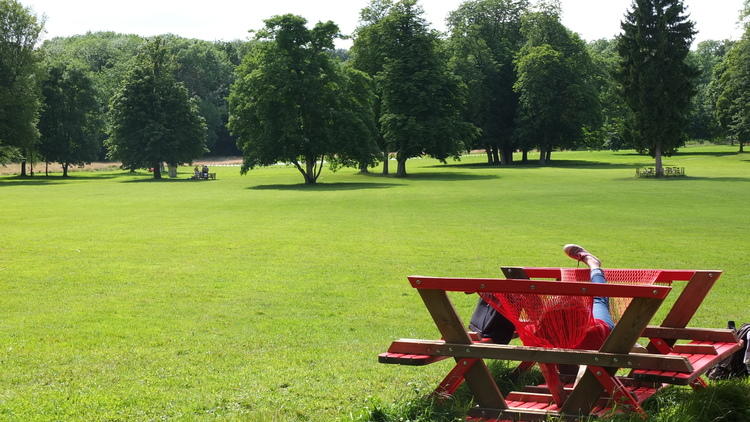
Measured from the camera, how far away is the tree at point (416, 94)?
75.5 m

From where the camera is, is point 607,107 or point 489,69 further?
point 607,107

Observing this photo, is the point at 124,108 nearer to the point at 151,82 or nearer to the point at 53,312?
the point at 151,82

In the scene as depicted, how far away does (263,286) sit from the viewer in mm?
14375

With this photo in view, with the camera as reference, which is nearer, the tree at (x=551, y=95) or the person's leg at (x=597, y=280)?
the person's leg at (x=597, y=280)

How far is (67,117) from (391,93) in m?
40.1

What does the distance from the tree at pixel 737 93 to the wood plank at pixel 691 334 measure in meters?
86.6

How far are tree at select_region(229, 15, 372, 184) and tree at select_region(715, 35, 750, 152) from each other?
43.1 metres

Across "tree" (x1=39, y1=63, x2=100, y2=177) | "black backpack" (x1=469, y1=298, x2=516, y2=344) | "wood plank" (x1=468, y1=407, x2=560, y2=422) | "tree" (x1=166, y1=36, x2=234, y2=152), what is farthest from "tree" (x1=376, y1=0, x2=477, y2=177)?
"wood plank" (x1=468, y1=407, x2=560, y2=422)

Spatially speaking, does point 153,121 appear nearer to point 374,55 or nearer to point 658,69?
point 374,55

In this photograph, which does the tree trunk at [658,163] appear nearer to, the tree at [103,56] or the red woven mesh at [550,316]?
the red woven mesh at [550,316]

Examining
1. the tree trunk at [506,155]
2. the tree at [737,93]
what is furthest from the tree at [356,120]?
the tree at [737,93]

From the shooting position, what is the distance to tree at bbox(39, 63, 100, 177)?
9331cm

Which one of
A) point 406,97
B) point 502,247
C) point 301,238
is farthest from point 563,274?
point 406,97

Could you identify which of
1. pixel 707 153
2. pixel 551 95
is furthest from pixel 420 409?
pixel 707 153
